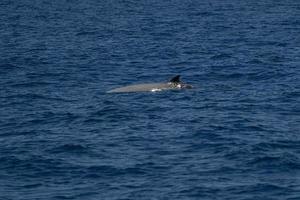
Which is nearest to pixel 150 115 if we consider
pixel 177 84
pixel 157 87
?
pixel 157 87

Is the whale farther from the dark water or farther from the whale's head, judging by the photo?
the dark water

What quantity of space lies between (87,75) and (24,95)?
8.44 metres

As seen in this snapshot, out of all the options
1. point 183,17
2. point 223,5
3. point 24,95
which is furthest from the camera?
point 223,5

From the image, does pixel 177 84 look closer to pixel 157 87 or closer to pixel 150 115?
pixel 157 87

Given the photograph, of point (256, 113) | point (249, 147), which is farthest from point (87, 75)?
point (249, 147)

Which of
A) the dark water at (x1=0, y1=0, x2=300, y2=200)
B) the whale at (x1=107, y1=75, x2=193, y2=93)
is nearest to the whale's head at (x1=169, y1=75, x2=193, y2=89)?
the whale at (x1=107, y1=75, x2=193, y2=93)

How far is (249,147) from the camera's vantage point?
118 feet

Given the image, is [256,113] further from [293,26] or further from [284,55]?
[293,26]

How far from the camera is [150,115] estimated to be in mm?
42906

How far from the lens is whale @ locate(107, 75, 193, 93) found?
49469mm

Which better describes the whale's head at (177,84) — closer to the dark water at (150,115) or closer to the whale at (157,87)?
the whale at (157,87)

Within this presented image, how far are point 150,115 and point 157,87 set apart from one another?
7.23 meters

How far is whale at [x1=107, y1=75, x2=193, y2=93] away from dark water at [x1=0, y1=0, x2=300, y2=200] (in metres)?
0.95

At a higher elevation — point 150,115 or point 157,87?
point 157,87
